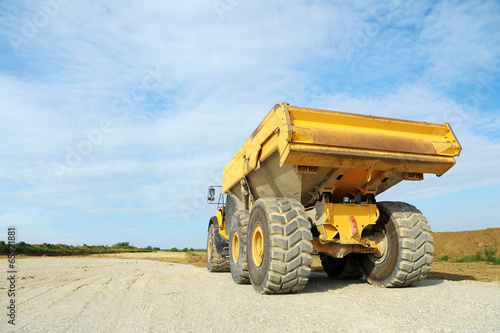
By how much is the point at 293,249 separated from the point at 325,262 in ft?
11.3

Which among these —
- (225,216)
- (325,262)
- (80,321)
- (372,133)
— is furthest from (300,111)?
(225,216)

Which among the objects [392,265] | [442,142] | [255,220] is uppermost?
[442,142]

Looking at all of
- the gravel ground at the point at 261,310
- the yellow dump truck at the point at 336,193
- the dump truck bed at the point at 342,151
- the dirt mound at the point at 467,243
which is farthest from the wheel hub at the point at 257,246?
the dirt mound at the point at 467,243

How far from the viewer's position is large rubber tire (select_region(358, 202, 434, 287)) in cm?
585

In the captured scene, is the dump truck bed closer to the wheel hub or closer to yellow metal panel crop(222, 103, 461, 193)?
yellow metal panel crop(222, 103, 461, 193)

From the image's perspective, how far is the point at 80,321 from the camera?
395 centimetres

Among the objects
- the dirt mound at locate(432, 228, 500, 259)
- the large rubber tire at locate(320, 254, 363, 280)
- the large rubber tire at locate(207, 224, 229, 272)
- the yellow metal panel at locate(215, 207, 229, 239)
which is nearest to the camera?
the large rubber tire at locate(320, 254, 363, 280)

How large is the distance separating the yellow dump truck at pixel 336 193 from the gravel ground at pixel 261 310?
47 cm

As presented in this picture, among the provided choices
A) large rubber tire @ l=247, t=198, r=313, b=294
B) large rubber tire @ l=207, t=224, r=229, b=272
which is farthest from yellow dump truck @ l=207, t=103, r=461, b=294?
large rubber tire @ l=207, t=224, r=229, b=272

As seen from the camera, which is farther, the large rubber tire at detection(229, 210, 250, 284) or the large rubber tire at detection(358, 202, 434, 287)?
the large rubber tire at detection(229, 210, 250, 284)

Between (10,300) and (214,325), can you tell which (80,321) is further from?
(10,300)

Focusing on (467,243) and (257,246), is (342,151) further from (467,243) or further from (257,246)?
(467,243)

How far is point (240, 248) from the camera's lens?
6.95m

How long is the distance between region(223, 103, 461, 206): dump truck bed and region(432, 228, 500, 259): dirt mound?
1059cm
